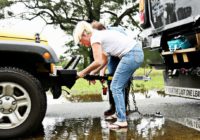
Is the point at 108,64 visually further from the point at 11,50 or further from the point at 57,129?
the point at 11,50

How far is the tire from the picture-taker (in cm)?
512

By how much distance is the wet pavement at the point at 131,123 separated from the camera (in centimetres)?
511

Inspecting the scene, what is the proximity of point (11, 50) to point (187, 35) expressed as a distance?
2.35 metres

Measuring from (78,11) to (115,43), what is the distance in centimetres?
2795

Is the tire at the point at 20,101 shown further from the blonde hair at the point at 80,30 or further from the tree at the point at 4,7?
the tree at the point at 4,7

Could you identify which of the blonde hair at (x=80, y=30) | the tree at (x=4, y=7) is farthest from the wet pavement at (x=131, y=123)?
the tree at (x=4, y=7)

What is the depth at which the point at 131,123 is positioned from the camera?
5.98m

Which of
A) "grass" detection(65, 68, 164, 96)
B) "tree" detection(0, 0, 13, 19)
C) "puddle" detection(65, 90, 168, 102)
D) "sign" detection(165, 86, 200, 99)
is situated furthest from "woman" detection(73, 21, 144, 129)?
"tree" detection(0, 0, 13, 19)

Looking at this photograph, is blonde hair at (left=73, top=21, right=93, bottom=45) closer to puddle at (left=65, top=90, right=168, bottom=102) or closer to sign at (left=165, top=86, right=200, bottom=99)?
sign at (left=165, top=86, right=200, bottom=99)

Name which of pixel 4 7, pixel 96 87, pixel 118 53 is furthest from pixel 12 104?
pixel 4 7

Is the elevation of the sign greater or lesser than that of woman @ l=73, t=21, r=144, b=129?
lesser

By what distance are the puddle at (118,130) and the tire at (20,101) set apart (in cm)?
22

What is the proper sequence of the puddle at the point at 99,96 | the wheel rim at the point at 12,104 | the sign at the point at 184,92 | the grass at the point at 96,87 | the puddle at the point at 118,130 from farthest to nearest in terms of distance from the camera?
the grass at the point at 96,87 → the puddle at the point at 99,96 → the sign at the point at 184,92 → the wheel rim at the point at 12,104 → the puddle at the point at 118,130

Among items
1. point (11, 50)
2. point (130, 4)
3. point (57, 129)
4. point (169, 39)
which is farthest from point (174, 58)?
point (130, 4)
